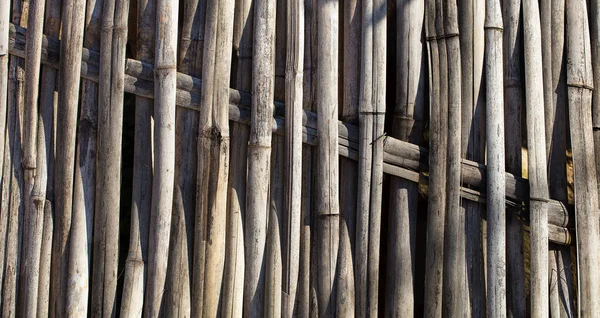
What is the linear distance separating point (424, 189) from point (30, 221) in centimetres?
116

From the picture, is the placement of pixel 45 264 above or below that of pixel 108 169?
below

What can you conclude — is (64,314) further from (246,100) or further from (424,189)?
(424,189)

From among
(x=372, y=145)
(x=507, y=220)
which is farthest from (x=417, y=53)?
(x=507, y=220)

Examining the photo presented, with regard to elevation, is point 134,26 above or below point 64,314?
above

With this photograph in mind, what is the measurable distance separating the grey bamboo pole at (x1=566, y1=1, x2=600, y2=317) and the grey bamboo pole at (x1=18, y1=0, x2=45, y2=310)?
1582 mm

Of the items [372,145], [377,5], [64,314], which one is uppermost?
[377,5]

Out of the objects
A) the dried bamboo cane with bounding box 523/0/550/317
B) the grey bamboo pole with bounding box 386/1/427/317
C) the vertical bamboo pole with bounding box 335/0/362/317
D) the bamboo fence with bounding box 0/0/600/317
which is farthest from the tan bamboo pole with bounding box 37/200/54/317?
the dried bamboo cane with bounding box 523/0/550/317

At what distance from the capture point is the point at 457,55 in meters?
1.94

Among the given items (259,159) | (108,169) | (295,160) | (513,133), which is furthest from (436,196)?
(108,169)

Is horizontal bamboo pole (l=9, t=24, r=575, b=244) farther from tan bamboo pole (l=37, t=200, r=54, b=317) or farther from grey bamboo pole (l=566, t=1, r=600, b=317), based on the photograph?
tan bamboo pole (l=37, t=200, r=54, b=317)

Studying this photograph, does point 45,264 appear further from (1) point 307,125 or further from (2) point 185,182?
(1) point 307,125

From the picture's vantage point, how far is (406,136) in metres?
1.97

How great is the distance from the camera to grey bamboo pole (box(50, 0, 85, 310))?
192 cm

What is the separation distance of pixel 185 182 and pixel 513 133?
99cm
